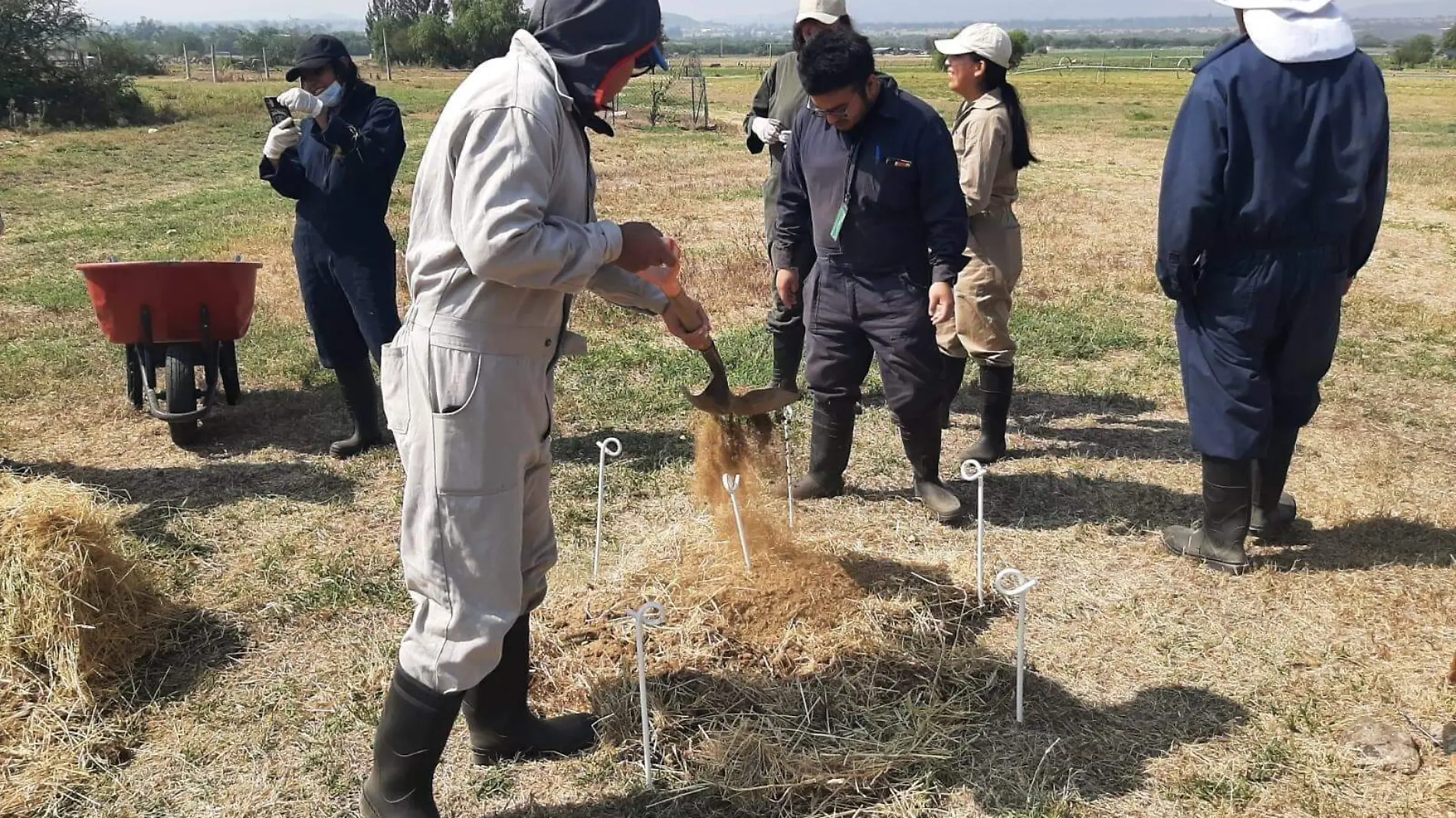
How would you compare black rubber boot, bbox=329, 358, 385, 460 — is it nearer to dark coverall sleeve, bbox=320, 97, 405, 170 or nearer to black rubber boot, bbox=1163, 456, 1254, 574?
dark coverall sleeve, bbox=320, 97, 405, 170

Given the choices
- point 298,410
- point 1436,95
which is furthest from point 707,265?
point 1436,95

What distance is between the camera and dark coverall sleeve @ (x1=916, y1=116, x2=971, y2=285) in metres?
3.93

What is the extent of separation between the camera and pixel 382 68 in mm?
52844

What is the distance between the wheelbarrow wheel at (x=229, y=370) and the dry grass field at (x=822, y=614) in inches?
6.8

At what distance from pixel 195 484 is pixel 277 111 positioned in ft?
5.91

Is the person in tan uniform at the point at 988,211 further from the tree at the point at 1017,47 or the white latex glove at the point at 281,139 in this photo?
the white latex glove at the point at 281,139

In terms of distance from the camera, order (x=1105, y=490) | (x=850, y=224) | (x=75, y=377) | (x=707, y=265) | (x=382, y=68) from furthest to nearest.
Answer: (x=382, y=68) < (x=707, y=265) < (x=75, y=377) < (x=1105, y=490) < (x=850, y=224)

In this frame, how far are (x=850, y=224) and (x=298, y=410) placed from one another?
3534mm

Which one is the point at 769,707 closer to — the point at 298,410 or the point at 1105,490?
the point at 1105,490

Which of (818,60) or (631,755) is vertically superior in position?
(818,60)

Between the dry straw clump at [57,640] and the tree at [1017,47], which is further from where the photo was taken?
the tree at [1017,47]

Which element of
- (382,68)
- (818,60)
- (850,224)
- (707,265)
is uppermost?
(382,68)

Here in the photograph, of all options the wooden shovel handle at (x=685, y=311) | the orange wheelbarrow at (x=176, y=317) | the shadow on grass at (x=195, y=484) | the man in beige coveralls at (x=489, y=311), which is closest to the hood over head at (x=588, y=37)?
the man in beige coveralls at (x=489, y=311)

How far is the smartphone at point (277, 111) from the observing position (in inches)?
186
